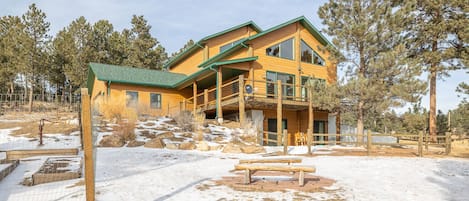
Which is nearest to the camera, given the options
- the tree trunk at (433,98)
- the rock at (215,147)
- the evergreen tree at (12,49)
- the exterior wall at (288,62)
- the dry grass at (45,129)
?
the rock at (215,147)

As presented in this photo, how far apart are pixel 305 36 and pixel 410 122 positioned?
8.27m

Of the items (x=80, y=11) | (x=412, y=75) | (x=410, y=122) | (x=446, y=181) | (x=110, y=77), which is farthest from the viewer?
(x=80, y=11)

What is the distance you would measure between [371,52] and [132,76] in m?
15.2

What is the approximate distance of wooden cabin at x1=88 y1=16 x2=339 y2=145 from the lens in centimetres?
1847

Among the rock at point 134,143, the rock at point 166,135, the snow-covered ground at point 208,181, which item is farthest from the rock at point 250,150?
the rock at point 134,143

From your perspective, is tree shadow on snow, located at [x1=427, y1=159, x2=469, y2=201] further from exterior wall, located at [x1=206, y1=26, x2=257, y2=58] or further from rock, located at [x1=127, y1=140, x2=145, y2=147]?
exterior wall, located at [x1=206, y1=26, x2=257, y2=58]

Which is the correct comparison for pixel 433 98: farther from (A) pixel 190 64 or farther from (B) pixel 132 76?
(B) pixel 132 76

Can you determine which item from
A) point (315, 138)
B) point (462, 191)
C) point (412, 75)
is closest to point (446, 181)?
point (462, 191)

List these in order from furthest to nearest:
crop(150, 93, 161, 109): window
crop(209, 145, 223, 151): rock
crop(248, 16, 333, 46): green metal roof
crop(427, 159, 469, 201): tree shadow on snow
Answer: crop(150, 93, 161, 109): window, crop(248, 16, 333, 46): green metal roof, crop(209, 145, 223, 151): rock, crop(427, 159, 469, 201): tree shadow on snow

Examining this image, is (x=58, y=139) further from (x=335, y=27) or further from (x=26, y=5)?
(x=26, y=5)

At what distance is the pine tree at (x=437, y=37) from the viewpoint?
61.8 feet

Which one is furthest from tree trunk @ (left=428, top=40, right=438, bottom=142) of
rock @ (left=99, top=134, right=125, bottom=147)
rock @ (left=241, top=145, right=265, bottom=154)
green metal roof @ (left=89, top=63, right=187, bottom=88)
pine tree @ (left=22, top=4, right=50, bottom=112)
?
pine tree @ (left=22, top=4, right=50, bottom=112)

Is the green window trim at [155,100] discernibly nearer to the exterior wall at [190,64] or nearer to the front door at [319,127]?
the exterior wall at [190,64]

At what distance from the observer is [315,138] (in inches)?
861
